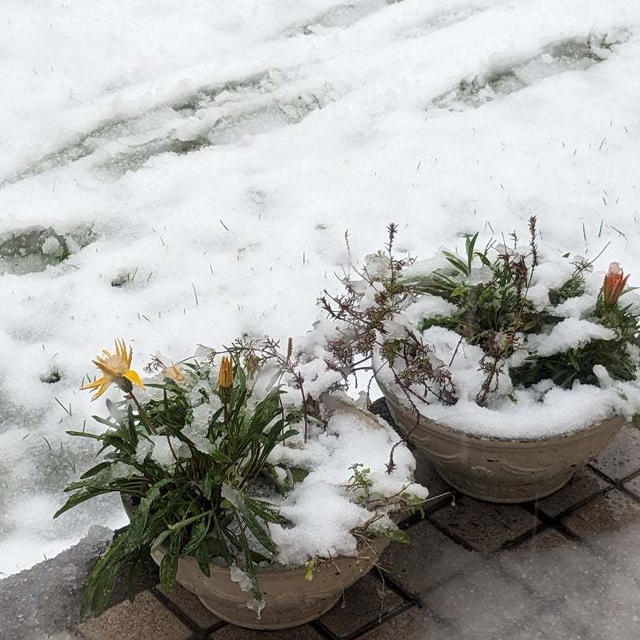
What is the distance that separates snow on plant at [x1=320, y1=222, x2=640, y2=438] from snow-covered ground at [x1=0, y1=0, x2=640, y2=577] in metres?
0.89

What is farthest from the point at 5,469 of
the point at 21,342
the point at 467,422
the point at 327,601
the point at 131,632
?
the point at 467,422

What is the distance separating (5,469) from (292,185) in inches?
61.9

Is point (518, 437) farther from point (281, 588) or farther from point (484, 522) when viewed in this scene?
point (281, 588)

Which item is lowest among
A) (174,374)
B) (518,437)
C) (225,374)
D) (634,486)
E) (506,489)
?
(634,486)

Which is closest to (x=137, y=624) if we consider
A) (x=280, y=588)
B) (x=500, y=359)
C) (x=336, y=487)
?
(x=280, y=588)

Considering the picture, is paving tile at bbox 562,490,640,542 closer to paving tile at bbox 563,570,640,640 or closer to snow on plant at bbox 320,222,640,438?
paving tile at bbox 563,570,640,640

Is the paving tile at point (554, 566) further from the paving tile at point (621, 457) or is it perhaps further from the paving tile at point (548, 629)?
the paving tile at point (621, 457)

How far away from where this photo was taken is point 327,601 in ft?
6.65

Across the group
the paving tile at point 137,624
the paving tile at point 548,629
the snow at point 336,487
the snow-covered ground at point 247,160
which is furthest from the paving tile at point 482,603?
the snow-covered ground at point 247,160

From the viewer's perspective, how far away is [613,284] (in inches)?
86.1

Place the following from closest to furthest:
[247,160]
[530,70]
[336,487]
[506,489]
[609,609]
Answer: [336,487] < [609,609] < [506,489] < [247,160] < [530,70]

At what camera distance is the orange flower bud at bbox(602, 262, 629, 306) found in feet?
7.16

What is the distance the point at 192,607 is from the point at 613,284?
1.10 metres

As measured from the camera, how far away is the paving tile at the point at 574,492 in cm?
231
